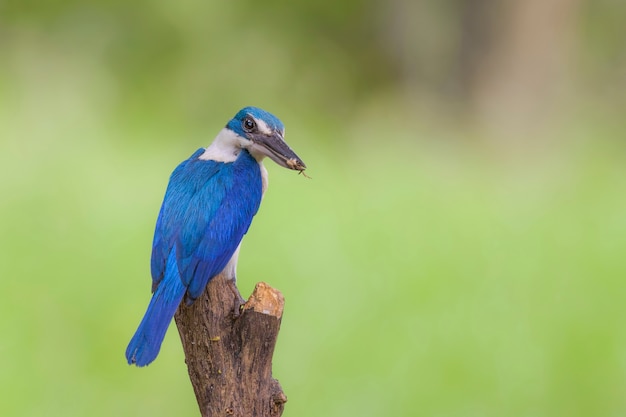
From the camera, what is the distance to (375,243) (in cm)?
463

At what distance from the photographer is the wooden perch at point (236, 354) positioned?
212cm

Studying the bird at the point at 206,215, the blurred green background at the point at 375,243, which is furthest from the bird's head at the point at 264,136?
the blurred green background at the point at 375,243

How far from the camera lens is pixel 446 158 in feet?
20.7

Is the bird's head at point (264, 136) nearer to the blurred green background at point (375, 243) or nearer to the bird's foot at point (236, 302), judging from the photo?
the bird's foot at point (236, 302)

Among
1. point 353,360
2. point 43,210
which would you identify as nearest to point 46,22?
point 43,210

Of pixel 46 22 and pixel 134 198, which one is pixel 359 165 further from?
pixel 46 22

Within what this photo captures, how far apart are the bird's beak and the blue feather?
0.22ft

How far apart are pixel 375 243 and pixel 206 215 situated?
8.22ft

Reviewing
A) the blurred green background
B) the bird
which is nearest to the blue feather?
the bird

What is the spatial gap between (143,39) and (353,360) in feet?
20.2

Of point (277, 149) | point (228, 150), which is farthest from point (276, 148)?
point (228, 150)

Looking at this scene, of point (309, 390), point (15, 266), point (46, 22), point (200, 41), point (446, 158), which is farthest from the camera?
point (200, 41)

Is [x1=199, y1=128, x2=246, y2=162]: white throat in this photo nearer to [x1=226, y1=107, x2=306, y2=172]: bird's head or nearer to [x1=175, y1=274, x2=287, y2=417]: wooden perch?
[x1=226, y1=107, x2=306, y2=172]: bird's head

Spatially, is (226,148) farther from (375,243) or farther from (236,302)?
(375,243)
